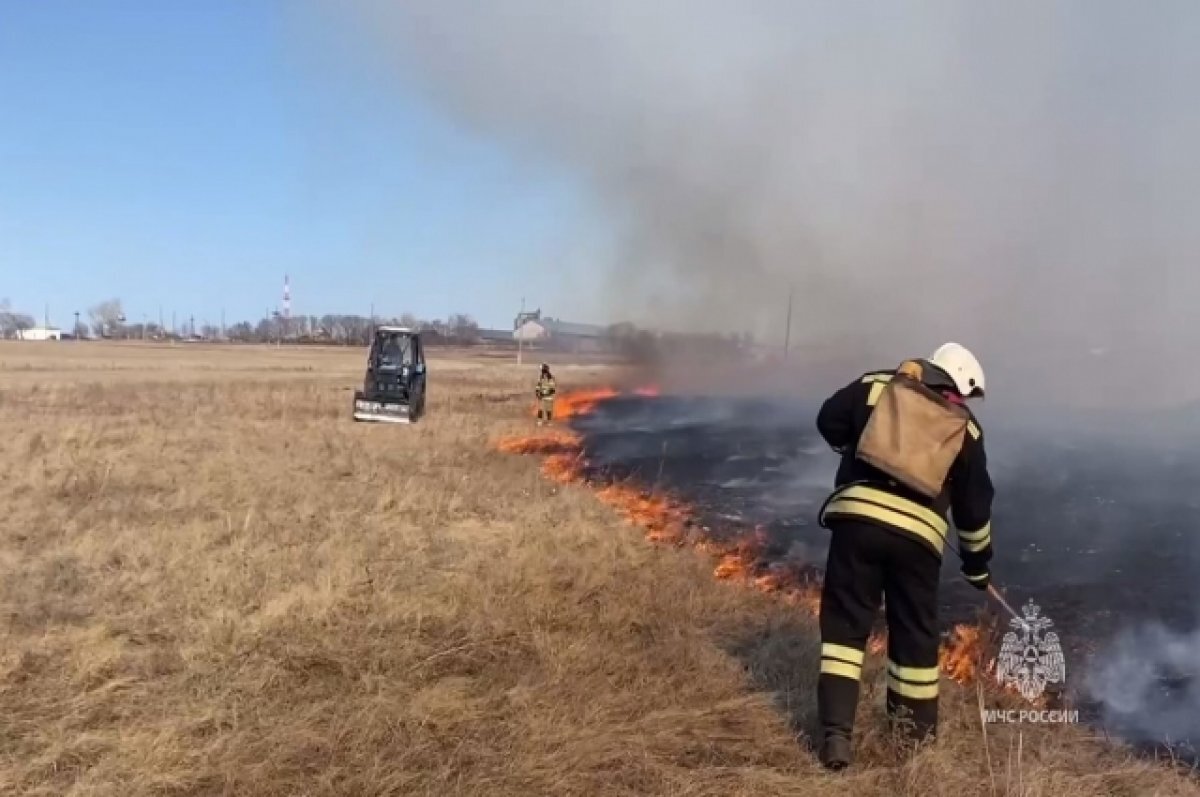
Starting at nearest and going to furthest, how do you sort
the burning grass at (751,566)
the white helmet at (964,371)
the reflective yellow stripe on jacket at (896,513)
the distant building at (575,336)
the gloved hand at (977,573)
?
the reflective yellow stripe on jacket at (896,513), the white helmet at (964,371), the gloved hand at (977,573), the burning grass at (751,566), the distant building at (575,336)

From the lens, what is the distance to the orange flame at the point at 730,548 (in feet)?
19.8

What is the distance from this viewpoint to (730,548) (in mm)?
9078

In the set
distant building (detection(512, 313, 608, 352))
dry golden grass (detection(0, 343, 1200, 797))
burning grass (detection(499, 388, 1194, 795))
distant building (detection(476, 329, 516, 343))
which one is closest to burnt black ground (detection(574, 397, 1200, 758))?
burning grass (detection(499, 388, 1194, 795))

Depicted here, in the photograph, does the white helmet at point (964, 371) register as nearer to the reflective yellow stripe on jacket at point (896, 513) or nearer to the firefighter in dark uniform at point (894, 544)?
the firefighter in dark uniform at point (894, 544)

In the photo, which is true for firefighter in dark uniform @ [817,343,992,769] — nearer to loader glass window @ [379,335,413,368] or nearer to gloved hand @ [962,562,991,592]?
gloved hand @ [962,562,991,592]

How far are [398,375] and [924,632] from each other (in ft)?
58.2

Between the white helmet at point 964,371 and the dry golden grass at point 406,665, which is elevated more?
the white helmet at point 964,371

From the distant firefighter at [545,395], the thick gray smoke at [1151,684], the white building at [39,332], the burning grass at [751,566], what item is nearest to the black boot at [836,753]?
the burning grass at [751,566]

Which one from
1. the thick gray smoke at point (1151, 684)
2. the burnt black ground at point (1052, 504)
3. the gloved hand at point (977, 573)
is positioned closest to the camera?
the gloved hand at point (977, 573)

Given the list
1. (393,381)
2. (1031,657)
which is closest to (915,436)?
(1031,657)

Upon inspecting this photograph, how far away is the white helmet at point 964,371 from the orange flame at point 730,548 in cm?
169

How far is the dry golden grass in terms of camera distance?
374cm

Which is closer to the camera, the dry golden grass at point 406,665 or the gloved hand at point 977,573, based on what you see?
the dry golden grass at point 406,665

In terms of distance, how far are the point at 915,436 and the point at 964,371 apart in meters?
0.53
